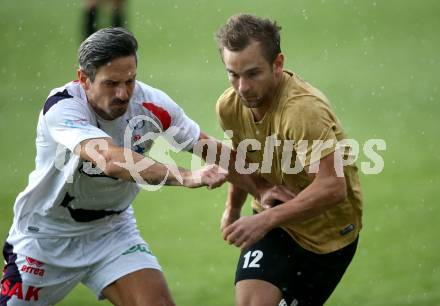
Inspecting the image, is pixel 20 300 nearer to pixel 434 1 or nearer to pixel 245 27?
pixel 245 27

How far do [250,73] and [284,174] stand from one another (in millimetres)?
630

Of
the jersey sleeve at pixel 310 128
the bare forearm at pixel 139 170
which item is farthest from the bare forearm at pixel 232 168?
the bare forearm at pixel 139 170

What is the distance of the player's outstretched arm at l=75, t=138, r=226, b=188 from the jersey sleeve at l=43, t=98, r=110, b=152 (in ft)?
0.17

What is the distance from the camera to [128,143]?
5.39 metres

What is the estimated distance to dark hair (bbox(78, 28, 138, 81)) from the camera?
510cm

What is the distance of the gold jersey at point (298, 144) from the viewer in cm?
493

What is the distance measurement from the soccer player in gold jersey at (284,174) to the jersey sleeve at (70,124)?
Answer: 0.77 metres

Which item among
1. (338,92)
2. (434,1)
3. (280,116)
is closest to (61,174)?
(280,116)

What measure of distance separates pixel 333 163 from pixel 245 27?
84cm

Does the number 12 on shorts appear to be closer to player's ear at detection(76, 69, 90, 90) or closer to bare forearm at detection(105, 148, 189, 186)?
bare forearm at detection(105, 148, 189, 186)

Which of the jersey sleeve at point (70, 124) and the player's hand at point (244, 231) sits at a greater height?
the jersey sleeve at point (70, 124)

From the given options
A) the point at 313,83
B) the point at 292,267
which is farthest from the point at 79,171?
the point at 313,83

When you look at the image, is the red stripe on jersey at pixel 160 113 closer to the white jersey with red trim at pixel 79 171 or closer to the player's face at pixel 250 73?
the white jersey with red trim at pixel 79 171

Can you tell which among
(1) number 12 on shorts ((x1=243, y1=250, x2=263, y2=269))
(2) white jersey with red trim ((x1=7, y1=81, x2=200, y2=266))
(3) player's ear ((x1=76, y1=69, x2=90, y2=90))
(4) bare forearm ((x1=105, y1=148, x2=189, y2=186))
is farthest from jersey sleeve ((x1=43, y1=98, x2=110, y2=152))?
(1) number 12 on shorts ((x1=243, y1=250, x2=263, y2=269))
